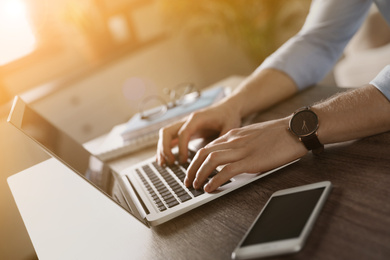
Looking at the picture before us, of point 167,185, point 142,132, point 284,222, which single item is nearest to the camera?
point 284,222

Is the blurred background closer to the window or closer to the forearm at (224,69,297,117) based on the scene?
the window

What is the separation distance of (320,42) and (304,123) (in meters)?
0.49

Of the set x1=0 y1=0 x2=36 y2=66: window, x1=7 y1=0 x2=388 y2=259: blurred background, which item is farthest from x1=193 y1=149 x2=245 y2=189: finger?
x1=0 y1=0 x2=36 y2=66: window

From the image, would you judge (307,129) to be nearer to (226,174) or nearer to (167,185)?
(226,174)

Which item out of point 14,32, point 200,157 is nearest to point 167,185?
point 200,157

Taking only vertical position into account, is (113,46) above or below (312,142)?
below

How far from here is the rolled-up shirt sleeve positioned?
1.05 metres

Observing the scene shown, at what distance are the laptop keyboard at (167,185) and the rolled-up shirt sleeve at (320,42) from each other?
16.6 inches

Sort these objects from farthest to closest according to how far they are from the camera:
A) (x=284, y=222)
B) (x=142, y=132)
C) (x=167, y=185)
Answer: (x=142, y=132) < (x=167, y=185) < (x=284, y=222)

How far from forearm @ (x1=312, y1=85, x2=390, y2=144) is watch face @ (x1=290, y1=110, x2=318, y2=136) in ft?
0.04

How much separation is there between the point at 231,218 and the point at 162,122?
69cm

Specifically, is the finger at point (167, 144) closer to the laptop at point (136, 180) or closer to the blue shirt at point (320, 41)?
the laptop at point (136, 180)

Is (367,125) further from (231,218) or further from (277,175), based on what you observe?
(231,218)

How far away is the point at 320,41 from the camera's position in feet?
3.57
